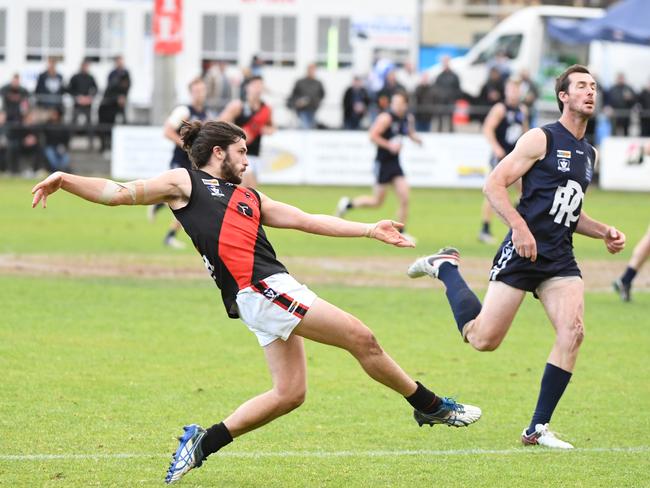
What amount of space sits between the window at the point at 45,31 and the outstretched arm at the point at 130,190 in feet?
107

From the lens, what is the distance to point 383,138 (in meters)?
19.5

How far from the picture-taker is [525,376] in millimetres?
10352

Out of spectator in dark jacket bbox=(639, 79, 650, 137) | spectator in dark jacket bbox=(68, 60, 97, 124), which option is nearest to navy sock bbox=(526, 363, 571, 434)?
spectator in dark jacket bbox=(639, 79, 650, 137)

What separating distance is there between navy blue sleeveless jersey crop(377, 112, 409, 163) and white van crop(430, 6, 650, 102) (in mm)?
16019

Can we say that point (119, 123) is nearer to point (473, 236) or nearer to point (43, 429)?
point (473, 236)

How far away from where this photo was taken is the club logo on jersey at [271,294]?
680cm

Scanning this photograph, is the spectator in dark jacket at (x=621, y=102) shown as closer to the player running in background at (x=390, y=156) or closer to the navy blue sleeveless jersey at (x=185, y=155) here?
the player running in background at (x=390, y=156)

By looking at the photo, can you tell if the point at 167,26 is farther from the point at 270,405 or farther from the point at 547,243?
the point at 270,405

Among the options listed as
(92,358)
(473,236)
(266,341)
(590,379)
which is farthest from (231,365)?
(473,236)

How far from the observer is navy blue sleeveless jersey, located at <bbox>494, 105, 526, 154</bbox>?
19.3m

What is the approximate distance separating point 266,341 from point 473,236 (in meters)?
14.4

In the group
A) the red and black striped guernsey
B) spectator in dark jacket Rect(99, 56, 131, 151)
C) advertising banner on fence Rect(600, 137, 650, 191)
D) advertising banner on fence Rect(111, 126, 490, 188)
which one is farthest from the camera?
spectator in dark jacket Rect(99, 56, 131, 151)

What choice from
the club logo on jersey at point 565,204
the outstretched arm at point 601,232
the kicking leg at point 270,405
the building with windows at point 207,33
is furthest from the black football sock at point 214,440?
the building with windows at point 207,33

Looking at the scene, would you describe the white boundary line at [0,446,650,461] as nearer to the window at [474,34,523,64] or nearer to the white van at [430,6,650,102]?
the white van at [430,6,650,102]
